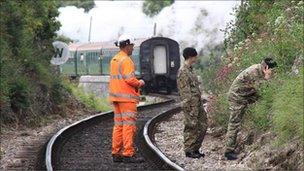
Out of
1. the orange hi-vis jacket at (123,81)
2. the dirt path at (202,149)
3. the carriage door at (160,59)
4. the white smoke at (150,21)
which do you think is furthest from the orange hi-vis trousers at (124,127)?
the white smoke at (150,21)

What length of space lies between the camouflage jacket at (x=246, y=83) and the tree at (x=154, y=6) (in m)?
67.8

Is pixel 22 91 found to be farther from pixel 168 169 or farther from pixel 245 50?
pixel 168 169

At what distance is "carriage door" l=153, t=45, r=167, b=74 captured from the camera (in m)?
36.4

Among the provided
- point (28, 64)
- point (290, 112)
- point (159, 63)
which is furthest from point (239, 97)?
point (159, 63)

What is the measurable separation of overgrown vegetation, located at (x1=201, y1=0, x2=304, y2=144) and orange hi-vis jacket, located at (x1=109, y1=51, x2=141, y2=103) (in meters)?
1.94

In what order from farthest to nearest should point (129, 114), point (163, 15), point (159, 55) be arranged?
point (163, 15) < point (159, 55) < point (129, 114)

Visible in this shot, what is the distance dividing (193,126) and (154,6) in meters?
68.1

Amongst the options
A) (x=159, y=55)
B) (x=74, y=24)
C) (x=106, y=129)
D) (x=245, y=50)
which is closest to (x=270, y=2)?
(x=245, y=50)

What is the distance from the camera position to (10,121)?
16875 millimetres

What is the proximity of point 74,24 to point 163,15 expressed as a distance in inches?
428

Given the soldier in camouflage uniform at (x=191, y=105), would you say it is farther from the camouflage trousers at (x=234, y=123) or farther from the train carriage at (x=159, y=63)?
the train carriage at (x=159, y=63)

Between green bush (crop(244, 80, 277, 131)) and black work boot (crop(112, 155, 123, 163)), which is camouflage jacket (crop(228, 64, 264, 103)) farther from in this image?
black work boot (crop(112, 155, 123, 163))

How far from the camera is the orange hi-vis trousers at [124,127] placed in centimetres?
1097

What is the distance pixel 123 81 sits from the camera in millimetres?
10922
